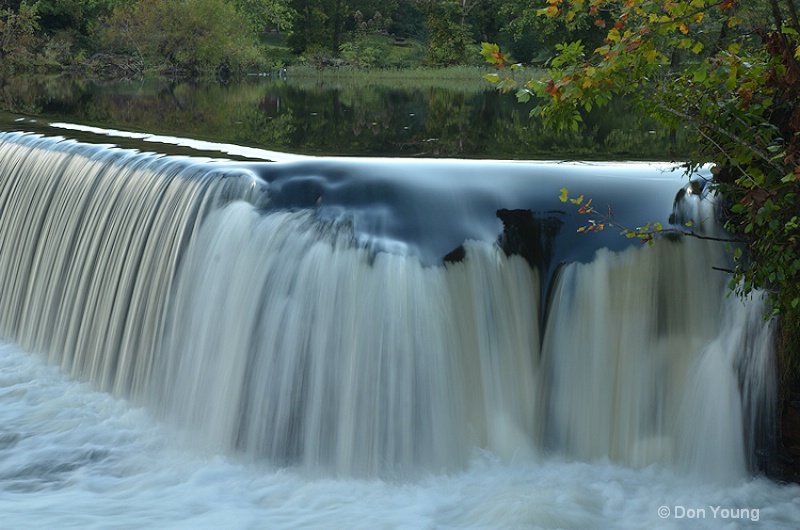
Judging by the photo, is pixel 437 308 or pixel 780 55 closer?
pixel 780 55

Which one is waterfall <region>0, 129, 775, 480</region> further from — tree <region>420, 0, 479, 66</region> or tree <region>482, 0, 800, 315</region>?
tree <region>420, 0, 479, 66</region>

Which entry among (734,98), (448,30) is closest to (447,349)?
(734,98)

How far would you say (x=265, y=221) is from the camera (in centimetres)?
599

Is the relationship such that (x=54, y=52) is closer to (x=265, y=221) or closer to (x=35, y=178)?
(x=35, y=178)

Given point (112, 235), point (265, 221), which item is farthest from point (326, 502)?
point (112, 235)

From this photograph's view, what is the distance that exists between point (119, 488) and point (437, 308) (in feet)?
6.49

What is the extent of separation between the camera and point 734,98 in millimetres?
4953

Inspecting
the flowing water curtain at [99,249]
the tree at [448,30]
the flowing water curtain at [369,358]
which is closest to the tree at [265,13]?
the tree at [448,30]

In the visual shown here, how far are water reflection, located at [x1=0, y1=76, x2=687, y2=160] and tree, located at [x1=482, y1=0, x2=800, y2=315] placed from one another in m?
2.32

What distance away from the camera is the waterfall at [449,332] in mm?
5297

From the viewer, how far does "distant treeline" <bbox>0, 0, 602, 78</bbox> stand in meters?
35.2

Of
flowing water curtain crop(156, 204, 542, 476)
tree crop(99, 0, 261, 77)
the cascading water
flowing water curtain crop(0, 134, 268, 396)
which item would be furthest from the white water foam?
tree crop(99, 0, 261, 77)

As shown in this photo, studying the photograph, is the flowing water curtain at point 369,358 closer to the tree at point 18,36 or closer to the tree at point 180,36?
the tree at point 180,36

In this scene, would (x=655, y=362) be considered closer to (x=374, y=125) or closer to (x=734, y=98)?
(x=734, y=98)
